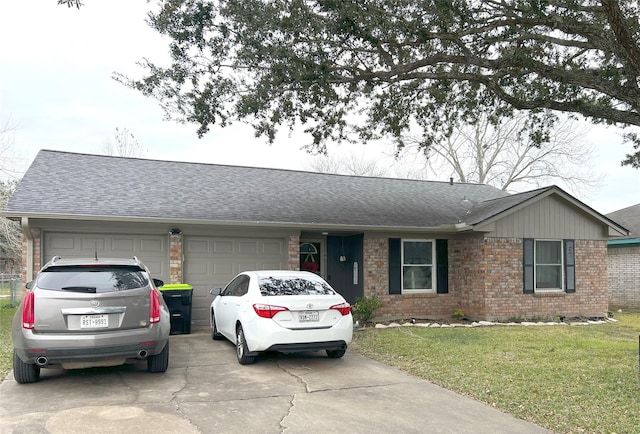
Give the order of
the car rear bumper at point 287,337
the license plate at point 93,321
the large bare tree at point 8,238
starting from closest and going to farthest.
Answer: the license plate at point 93,321 → the car rear bumper at point 287,337 → the large bare tree at point 8,238

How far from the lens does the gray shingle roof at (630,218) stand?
1988cm

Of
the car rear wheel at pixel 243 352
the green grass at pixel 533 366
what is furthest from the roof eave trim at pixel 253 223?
the car rear wheel at pixel 243 352

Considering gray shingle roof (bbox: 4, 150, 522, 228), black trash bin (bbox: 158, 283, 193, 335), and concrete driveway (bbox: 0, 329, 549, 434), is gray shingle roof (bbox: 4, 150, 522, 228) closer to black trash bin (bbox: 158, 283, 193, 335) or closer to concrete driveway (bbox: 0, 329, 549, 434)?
black trash bin (bbox: 158, 283, 193, 335)

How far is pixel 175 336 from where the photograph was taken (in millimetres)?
10906

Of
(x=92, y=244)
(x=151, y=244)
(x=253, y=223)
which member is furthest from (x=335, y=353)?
(x=92, y=244)

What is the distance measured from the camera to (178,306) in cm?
1113

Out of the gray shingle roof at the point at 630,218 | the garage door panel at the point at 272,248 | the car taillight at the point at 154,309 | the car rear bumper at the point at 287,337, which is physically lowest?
the car rear bumper at the point at 287,337

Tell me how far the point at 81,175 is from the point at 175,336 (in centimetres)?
514

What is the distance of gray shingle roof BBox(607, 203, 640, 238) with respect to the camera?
65.2 feet

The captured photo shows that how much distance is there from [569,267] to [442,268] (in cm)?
364

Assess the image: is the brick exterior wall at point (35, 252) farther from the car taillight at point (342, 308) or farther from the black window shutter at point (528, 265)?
the black window shutter at point (528, 265)

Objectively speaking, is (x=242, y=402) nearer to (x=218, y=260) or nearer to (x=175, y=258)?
(x=175, y=258)

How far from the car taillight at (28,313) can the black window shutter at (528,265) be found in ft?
39.5

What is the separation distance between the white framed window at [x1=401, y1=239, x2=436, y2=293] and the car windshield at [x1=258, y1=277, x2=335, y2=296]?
5.92 metres
